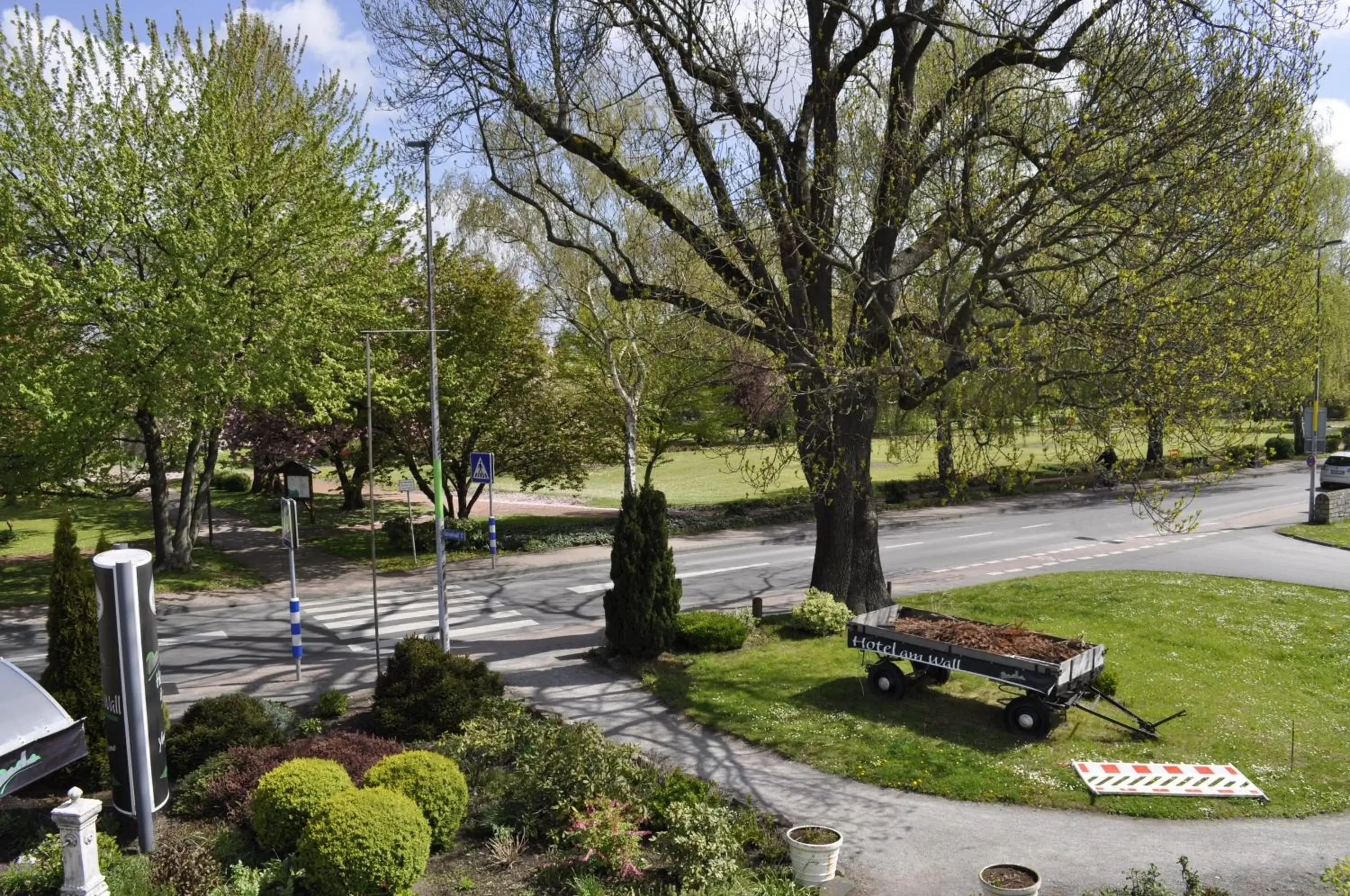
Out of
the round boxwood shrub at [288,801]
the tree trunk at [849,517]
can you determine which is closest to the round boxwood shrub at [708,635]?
the tree trunk at [849,517]

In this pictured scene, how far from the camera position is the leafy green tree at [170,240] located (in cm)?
2012

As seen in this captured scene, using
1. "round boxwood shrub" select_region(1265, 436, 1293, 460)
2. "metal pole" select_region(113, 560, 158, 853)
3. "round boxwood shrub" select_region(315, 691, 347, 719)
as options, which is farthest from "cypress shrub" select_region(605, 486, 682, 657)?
"round boxwood shrub" select_region(1265, 436, 1293, 460)

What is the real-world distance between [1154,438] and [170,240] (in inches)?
790

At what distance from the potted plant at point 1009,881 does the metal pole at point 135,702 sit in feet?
24.8

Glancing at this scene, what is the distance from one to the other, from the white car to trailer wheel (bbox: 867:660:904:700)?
34422 millimetres

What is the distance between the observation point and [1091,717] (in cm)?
1239

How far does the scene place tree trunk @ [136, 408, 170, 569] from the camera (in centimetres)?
2347

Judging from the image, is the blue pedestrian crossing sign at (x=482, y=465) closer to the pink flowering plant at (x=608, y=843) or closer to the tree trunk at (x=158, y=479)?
the tree trunk at (x=158, y=479)

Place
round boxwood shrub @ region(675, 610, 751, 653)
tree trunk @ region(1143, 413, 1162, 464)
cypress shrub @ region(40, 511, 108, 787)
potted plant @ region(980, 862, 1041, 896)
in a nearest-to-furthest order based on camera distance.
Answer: potted plant @ region(980, 862, 1041, 896) → cypress shrub @ region(40, 511, 108, 787) → tree trunk @ region(1143, 413, 1162, 464) → round boxwood shrub @ region(675, 610, 751, 653)

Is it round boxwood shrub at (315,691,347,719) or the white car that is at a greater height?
the white car

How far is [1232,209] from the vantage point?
38.4 feet

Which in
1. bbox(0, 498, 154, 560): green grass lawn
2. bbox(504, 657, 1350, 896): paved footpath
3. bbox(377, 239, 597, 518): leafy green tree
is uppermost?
bbox(377, 239, 597, 518): leafy green tree

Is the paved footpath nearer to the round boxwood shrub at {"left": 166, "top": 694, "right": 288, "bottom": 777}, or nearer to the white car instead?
the round boxwood shrub at {"left": 166, "top": 694, "right": 288, "bottom": 777}

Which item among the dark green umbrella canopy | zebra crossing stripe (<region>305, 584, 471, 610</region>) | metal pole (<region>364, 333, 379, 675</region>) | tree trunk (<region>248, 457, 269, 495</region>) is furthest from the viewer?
tree trunk (<region>248, 457, 269, 495</region>)
